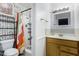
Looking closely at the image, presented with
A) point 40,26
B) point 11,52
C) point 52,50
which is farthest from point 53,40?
point 11,52

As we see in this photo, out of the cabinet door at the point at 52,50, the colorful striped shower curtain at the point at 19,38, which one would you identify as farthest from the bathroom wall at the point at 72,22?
the colorful striped shower curtain at the point at 19,38

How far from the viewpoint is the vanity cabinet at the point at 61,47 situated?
1.19 metres

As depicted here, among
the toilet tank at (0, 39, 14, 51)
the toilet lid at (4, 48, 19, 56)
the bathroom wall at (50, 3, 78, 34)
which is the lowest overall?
the toilet lid at (4, 48, 19, 56)

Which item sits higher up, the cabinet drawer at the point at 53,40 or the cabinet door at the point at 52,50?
the cabinet drawer at the point at 53,40

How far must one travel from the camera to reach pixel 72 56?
119 cm

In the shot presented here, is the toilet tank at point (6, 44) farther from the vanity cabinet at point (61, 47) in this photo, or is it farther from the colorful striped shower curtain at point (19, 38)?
the vanity cabinet at point (61, 47)

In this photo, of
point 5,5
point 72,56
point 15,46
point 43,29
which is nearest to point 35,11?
point 43,29

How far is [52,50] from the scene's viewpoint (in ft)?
4.11

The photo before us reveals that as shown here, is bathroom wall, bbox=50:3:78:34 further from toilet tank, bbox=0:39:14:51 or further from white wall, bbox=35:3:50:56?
toilet tank, bbox=0:39:14:51

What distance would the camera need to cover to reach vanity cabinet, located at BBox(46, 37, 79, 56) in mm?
1190

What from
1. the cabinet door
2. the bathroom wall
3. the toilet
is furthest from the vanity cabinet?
the toilet

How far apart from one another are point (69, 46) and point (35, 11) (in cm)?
61

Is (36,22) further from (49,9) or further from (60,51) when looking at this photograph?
(60,51)

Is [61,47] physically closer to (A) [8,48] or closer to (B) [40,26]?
(B) [40,26]
